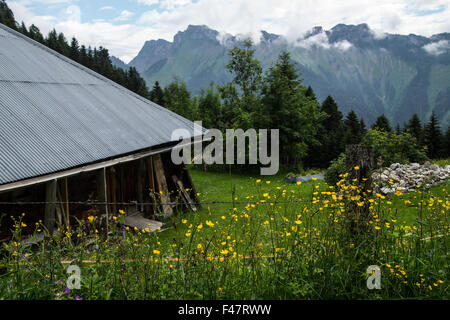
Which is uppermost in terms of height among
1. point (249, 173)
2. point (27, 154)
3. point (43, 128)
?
point (43, 128)

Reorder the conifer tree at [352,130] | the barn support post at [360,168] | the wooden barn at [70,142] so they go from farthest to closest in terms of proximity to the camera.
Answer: the conifer tree at [352,130] < the wooden barn at [70,142] < the barn support post at [360,168]

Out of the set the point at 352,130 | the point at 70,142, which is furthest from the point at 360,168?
the point at 352,130

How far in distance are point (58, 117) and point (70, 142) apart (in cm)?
112

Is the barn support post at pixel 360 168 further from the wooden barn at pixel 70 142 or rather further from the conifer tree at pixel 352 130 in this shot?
the conifer tree at pixel 352 130

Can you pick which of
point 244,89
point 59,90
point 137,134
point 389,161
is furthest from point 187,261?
point 244,89

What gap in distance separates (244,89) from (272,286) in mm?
26095

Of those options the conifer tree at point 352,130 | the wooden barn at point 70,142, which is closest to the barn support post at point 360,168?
the wooden barn at point 70,142

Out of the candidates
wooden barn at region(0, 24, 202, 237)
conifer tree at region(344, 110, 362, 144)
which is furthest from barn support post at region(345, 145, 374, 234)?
conifer tree at region(344, 110, 362, 144)

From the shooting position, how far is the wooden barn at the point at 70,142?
655 cm

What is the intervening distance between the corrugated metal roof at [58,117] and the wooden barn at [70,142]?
22mm

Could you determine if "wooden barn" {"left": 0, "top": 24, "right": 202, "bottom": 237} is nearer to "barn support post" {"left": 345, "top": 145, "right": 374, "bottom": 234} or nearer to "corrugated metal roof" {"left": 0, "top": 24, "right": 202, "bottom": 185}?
"corrugated metal roof" {"left": 0, "top": 24, "right": 202, "bottom": 185}

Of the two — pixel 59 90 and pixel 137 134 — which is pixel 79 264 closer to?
pixel 137 134
